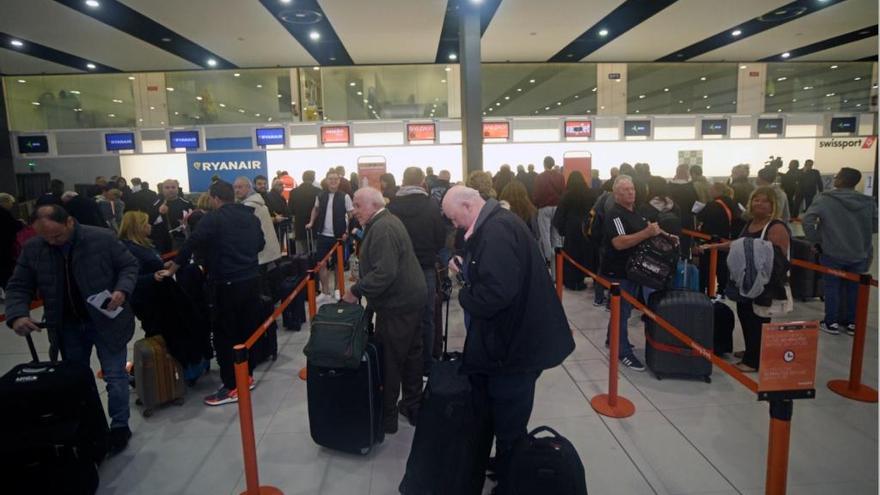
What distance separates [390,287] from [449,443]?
3.69 feet

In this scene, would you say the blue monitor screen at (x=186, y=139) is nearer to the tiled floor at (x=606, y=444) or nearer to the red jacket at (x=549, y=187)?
the red jacket at (x=549, y=187)

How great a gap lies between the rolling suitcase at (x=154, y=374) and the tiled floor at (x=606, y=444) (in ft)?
0.43

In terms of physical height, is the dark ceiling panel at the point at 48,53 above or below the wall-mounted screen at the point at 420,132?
above

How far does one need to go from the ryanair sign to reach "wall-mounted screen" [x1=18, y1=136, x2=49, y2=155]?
375 centimetres

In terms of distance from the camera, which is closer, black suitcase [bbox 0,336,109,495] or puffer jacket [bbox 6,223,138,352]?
black suitcase [bbox 0,336,109,495]

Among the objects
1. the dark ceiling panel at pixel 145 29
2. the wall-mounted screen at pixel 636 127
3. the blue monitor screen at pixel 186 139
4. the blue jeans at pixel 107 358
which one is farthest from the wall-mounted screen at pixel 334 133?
the blue jeans at pixel 107 358

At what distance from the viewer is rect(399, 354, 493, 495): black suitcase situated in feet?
8.00

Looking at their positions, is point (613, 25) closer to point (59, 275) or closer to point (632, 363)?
point (632, 363)

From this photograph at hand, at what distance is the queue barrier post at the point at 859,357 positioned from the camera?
373cm

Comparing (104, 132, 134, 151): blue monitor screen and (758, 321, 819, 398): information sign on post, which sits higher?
(104, 132, 134, 151): blue monitor screen

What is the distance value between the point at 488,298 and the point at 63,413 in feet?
8.27

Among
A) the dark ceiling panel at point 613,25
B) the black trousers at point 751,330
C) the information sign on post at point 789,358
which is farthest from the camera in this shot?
the dark ceiling panel at point 613,25

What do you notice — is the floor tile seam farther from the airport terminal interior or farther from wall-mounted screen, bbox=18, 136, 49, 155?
wall-mounted screen, bbox=18, 136, 49, 155

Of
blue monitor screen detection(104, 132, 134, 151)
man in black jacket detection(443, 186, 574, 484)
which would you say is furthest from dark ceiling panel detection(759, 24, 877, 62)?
blue monitor screen detection(104, 132, 134, 151)
